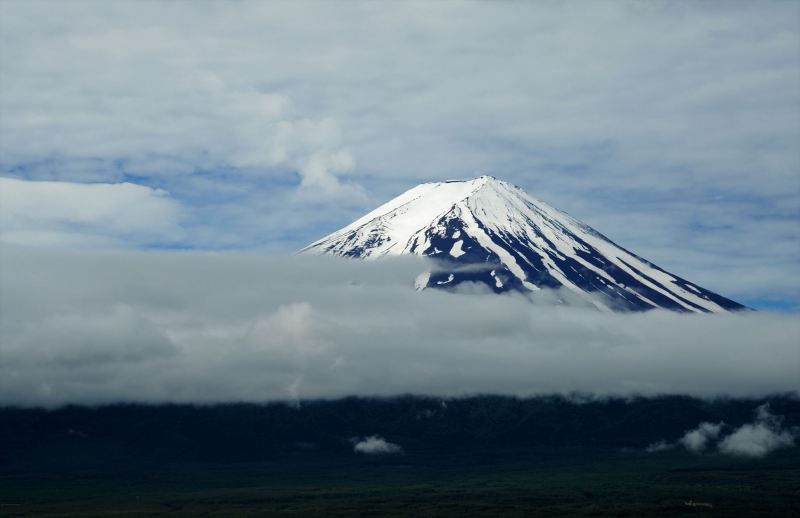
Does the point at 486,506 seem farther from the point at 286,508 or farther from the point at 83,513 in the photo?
the point at 83,513

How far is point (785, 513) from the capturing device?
18488cm

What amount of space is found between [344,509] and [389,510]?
7841 millimetres

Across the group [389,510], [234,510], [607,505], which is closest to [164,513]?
[234,510]

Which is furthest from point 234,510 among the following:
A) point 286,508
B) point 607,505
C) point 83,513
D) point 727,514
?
point 727,514

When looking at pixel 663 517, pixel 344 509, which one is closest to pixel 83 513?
pixel 344 509

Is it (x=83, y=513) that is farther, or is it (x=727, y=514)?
(x=83, y=513)

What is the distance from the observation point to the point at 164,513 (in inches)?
7756

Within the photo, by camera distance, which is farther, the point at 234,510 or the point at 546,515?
the point at 234,510

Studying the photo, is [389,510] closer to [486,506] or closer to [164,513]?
[486,506]

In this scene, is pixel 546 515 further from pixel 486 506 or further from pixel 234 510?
pixel 234 510

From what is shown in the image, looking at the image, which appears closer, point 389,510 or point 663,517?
point 663,517

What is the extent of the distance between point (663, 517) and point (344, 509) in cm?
5387

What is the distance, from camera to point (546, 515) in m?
185

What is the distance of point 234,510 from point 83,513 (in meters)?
26.8
